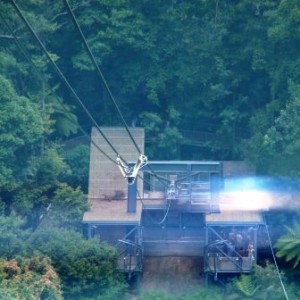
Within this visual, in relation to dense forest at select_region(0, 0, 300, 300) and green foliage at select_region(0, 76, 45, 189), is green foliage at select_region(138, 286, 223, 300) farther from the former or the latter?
green foliage at select_region(0, 76, 45, 189)

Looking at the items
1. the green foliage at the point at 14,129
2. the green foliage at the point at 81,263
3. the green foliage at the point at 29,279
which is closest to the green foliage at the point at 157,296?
the green foliage at the point at 81,263

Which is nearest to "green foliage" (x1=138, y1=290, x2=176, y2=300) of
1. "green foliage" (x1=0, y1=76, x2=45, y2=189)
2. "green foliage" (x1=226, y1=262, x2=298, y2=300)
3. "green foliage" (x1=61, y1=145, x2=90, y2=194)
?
"green foliage" (x1=226, y1=262, x2=298, y2=300)

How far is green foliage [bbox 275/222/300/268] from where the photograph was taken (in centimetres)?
1955

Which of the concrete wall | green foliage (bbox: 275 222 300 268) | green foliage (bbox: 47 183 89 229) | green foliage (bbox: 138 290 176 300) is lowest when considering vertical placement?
green foliage (bbox: 138 290 176 300)

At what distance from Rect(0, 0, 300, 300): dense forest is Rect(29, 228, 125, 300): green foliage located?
2 centimetres

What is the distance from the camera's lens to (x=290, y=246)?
1961 cm

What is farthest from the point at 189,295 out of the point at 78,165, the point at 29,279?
the point at 78,165

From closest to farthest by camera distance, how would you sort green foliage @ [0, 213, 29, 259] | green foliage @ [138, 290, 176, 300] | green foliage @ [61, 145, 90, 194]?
green foliage @ [0, 213, 29, 259] < green foliage @ [138, 290, 176, 300] < green foliage @ [61, 145, 90, 194]

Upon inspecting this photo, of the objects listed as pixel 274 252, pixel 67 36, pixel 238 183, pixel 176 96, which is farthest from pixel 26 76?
pixel 274 252

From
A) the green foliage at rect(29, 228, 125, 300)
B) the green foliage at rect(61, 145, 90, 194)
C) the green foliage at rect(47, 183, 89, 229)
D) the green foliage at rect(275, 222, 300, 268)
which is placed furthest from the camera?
the green foliage at rect(61, 145, 90, 194)

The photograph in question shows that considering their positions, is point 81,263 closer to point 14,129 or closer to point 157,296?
point 157,296

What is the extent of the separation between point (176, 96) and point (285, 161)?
5010 mm

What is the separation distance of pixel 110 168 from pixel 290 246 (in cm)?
510

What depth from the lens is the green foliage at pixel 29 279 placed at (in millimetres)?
15819
